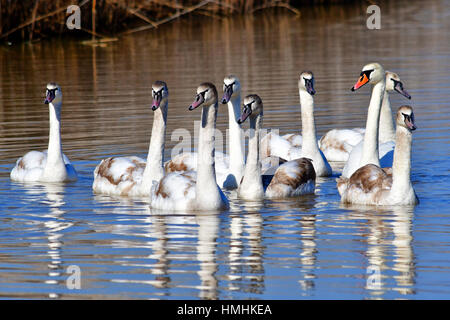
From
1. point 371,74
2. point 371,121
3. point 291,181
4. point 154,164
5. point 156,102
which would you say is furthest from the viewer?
point 371,74

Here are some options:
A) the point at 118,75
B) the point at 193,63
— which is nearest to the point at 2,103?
the point at 118,75

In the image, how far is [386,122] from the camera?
14555 millimetres

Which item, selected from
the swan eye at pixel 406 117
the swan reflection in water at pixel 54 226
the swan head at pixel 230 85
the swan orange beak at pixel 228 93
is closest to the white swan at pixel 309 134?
the swan head at pixel 230 85

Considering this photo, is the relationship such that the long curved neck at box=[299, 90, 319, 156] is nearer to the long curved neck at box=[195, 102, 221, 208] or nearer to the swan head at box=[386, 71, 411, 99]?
the swan head at box=[386, 71, 411, 99]

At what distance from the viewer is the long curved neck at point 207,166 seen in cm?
1122

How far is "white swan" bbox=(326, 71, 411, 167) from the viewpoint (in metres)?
13.6

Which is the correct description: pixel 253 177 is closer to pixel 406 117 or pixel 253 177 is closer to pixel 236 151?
pixel 236 151

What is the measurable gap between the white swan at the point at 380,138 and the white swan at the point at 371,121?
17 centimetres

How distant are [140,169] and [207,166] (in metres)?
2.05

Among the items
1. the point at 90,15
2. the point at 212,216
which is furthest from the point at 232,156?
the point at 90,15

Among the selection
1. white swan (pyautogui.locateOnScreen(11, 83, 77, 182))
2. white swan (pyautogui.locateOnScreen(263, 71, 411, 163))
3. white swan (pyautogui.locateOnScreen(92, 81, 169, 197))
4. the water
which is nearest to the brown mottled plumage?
the water

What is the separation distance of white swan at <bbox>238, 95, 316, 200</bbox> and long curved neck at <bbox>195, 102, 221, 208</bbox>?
61 centimetres

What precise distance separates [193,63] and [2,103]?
6432 mm

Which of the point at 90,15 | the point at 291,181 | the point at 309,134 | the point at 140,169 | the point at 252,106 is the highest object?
the point at 90,15
